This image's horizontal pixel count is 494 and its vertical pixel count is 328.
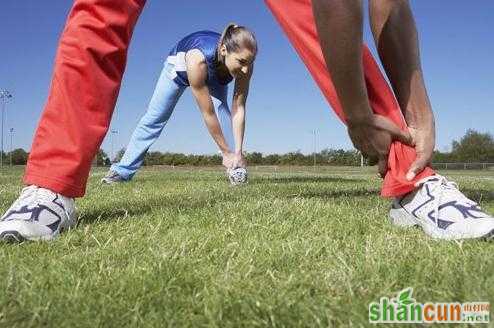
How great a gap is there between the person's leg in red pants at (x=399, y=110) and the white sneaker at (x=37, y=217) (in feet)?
4.50

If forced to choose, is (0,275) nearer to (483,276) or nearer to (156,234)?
(156,234)

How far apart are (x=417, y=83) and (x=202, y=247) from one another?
51.2 inches

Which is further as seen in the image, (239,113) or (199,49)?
(239,113)

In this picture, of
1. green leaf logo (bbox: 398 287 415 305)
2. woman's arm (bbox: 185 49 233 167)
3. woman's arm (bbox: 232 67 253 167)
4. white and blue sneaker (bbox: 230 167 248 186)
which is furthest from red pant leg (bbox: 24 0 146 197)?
woman's arm (bbox: 232 67 253 167)

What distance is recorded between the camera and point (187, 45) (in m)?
7.39

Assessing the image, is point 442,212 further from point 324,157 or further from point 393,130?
point 324,157

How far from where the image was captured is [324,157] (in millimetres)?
101562

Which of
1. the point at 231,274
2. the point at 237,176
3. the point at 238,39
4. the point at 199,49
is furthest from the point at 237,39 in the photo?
the point at 231,274

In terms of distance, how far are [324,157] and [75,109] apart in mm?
100092

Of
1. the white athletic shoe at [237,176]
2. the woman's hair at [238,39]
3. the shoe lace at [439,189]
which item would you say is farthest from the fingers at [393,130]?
the white athletic shoe at [237,176]

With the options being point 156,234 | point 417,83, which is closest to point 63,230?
point 156,234

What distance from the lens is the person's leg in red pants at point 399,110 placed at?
2311 mm

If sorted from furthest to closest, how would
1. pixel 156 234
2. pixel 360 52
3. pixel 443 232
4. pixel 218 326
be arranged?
1. pixel 156 234
2. pixel 443 232
3. pixel 360 52
4. pixel 218 326

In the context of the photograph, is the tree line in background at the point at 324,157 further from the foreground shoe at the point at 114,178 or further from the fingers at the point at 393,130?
the fingers at the point at 393,130
